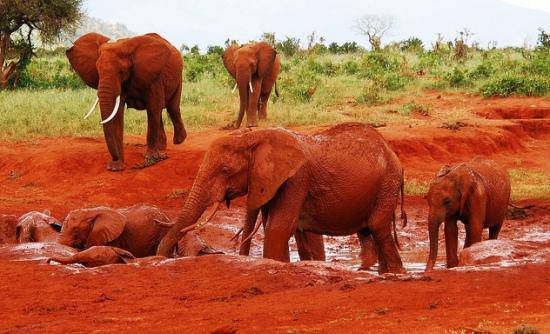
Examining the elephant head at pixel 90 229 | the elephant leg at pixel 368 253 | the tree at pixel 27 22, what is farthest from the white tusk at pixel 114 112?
the tree at pixel 27 22

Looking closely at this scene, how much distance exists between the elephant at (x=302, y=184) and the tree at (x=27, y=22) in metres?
18.5

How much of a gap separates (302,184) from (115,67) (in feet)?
24.7

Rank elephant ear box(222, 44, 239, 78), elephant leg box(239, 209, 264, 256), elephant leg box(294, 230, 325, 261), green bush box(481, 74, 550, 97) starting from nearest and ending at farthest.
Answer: elephant leg box(239, 209, 264, 256)
elephant leg box(294, 230, 325, 261)
elephant ear box(222, 44, 239, 78)
green bush box(481, 74, 550, 97)

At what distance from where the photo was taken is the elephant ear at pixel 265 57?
2194 cm

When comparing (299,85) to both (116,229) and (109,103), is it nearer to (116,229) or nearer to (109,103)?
(109,103)

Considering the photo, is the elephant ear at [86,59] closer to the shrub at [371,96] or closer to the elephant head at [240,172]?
the shrub at [371,96]

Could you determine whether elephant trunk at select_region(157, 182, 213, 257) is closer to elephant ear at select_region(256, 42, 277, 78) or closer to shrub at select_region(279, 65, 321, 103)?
elephant ear at select_region(256, 42, 277, 78)

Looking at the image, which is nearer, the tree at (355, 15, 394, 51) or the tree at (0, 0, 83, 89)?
the tree at (0, 0, 83, 89)

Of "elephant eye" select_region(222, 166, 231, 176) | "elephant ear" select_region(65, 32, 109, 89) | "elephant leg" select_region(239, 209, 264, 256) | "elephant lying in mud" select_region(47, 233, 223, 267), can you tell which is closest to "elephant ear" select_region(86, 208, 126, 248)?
"elephant lying in mud" select_region(47, 233, 223, 267)

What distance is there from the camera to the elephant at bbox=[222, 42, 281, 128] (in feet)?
68.6

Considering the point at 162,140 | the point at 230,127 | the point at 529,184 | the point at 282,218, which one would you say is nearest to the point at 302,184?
the point at 282,218

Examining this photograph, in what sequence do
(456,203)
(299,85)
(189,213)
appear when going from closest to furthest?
(189,213) < (456,203) < (299,85)

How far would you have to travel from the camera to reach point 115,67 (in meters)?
16.3

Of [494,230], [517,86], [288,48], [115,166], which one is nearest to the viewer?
[494,230]
